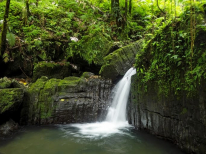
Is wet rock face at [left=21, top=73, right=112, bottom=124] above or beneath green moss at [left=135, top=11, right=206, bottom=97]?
beneath

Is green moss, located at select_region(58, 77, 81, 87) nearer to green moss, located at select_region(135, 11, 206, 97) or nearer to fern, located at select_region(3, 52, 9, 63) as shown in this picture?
green moss, located at select_region(135, 11, 206, 97)

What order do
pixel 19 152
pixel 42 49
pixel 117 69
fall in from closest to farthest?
1. pixel 19 152
2. pixel 117 69
3. pixel 42 49

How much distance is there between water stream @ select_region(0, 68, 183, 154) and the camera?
4.28m

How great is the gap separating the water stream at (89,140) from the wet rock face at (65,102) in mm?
385

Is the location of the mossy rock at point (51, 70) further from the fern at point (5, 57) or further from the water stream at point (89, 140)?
the water stream at point (89, 140)

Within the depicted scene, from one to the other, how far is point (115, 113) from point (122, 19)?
258 inches

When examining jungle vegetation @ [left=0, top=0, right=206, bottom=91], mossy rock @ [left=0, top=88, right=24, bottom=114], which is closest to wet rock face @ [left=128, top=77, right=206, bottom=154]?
jungle vegetation @ [left=0, top=0, right=206, bottom=91]

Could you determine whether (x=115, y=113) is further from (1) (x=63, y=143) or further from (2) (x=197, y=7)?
(2) (x=197, y=7)

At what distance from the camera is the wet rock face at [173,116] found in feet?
11.5

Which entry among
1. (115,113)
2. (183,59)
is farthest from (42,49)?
(183,59)

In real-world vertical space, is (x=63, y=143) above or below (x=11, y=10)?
below

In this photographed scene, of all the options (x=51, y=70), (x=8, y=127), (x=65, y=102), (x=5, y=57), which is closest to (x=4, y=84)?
(x=8, y=127)

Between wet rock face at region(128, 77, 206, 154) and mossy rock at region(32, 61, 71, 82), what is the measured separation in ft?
14.2

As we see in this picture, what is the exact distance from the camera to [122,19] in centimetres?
1068
